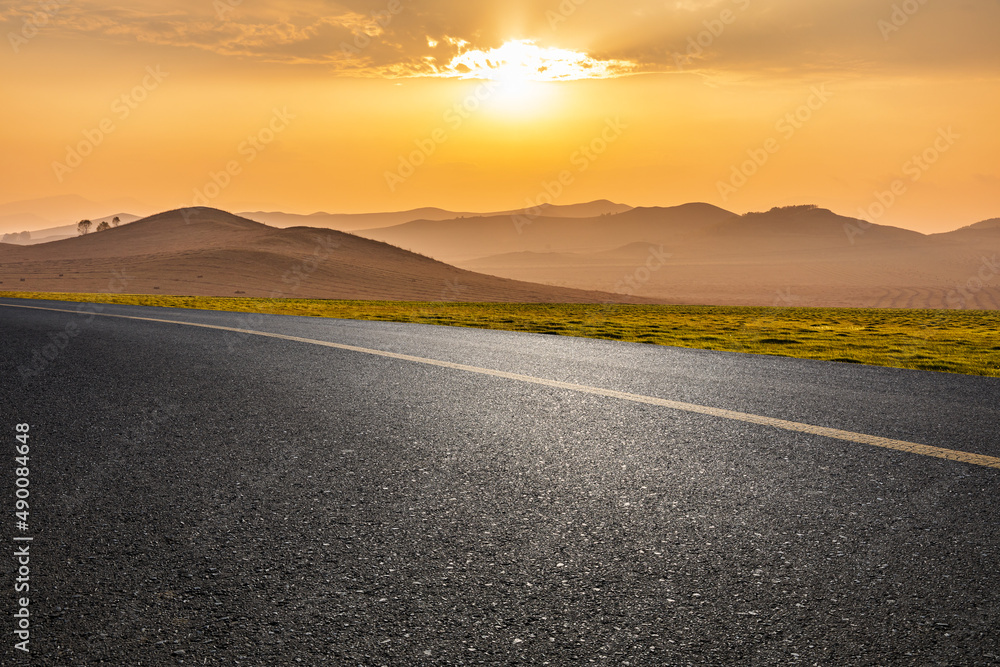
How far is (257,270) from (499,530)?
83.1 m

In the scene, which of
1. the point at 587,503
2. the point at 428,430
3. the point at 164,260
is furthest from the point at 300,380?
the point at 164,260

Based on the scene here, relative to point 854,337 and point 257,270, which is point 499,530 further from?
point 257,270

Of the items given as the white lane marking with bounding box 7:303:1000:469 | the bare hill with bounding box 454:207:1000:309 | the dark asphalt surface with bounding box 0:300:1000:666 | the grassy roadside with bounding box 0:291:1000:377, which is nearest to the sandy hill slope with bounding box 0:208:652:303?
the bare hill with bounding box 454:207:1000:309

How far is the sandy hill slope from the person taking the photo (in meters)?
69.5

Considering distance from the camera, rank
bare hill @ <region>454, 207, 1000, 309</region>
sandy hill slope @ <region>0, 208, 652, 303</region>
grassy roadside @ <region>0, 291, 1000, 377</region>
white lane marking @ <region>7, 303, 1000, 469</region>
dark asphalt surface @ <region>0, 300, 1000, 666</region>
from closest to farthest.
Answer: dark asphalt surface @ <region>0, 300, 1000, 666</region> < white lane marking @ <region>7, 303, 1000, 469</region> < grassy roadside @ <region>0, 291, 1000, 377</region> < sandy hill slope @ <region>0, 208, 652, 303</region> < bare hill @ <region>454, 207, 1000, 309</region>

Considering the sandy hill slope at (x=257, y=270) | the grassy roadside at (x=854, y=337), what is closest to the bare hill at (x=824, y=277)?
the sandy hill slope at (x=257, y=270)

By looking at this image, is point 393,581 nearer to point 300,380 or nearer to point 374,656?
point 374,656

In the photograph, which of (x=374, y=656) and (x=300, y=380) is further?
(x=300, y=380)

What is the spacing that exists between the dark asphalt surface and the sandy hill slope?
62161 mm

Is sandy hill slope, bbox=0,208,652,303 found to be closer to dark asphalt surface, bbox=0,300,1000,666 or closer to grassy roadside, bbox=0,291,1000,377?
grassy roadside, bbox=0,291,1000,377

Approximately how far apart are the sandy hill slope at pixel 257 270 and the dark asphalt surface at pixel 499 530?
62.2 m

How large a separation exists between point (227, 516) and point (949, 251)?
18916 centimetres

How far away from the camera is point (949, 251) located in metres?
163

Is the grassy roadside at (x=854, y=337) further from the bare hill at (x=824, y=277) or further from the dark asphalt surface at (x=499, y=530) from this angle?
the bare hill at (x=824, y=277)
